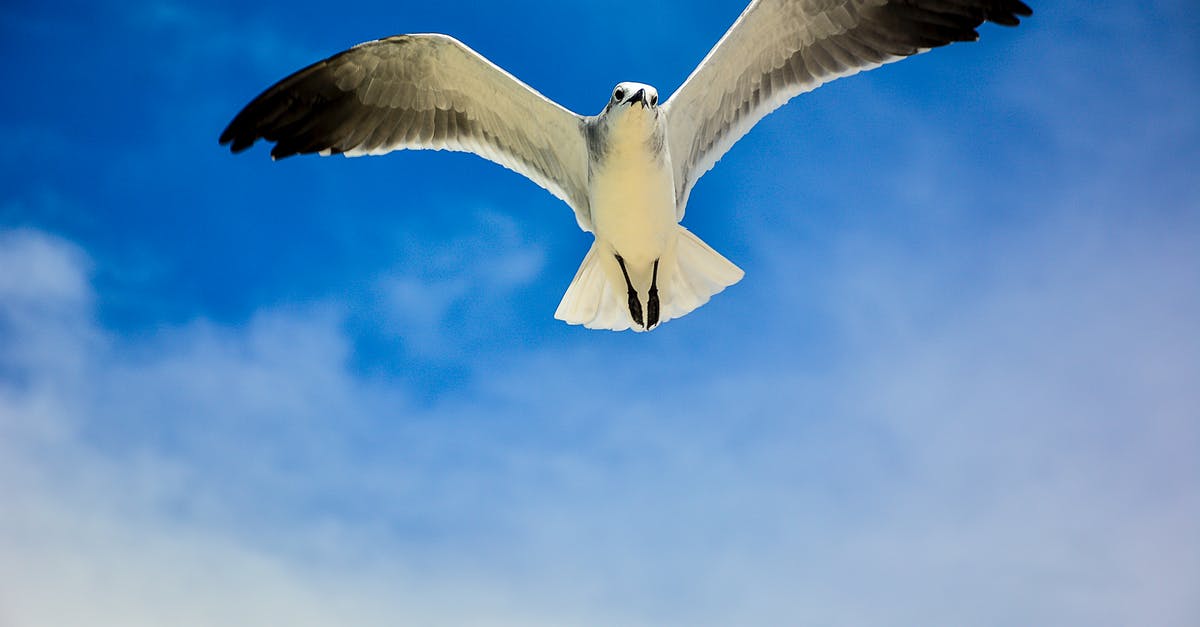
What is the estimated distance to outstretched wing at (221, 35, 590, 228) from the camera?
5367 mm

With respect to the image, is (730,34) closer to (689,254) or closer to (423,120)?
(689,254)

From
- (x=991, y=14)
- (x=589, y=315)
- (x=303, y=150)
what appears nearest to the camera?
(x=991, y=14)

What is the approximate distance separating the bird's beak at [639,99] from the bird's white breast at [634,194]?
0.20ft

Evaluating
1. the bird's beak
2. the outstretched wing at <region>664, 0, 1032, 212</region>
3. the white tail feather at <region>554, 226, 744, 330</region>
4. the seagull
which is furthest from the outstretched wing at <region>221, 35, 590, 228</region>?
the bird's beak

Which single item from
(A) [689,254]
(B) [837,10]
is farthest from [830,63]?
(A) [689,254]

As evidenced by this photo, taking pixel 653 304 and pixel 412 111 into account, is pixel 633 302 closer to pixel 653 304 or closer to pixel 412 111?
pixel 653 304

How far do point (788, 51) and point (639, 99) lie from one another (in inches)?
47.2

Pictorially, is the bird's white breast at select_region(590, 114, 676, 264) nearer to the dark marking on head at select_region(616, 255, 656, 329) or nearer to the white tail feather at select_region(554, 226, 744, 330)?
the dark marking on head at select_region(616, 255, 656, 329)

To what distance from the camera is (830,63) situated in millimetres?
5340

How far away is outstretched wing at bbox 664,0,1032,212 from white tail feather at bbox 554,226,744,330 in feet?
0.95

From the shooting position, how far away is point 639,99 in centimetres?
464

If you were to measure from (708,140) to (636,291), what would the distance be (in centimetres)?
95

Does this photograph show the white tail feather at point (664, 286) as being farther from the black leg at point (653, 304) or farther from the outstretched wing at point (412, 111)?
the outstretched wing at point (412, 111)

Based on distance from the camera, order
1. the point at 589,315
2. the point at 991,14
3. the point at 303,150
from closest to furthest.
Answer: the point at 991,14, the point at 303,150, the point at 589,315
